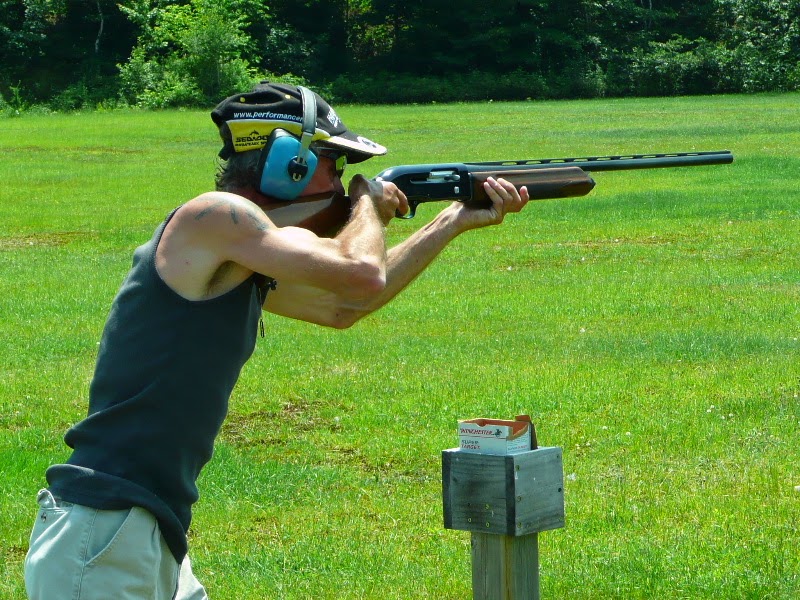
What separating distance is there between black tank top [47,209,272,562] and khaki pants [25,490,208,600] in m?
0.04

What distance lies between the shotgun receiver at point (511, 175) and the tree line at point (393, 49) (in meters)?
47.7

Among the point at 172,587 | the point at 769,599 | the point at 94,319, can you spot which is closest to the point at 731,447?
the point at 769,599

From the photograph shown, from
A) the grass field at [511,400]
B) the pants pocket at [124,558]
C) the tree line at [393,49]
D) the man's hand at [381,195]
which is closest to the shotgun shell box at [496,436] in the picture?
the man's hand at [381,195]

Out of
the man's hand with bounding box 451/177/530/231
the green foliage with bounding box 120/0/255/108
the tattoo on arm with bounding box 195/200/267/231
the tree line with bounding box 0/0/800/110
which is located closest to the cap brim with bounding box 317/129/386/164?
the tattoo on arm with bounding box 195/200/267/231

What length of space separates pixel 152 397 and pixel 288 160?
69 cm

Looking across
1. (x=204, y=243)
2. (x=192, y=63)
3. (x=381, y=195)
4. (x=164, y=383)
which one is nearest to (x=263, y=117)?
(x=204, y=243)

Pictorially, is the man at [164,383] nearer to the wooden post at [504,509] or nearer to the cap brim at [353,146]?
the cap brim at [353,146]

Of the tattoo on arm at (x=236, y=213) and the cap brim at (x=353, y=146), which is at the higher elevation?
the cap brim at (x=353, y=146)

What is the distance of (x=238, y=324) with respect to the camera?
2.99 meters

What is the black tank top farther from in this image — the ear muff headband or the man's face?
the man's face

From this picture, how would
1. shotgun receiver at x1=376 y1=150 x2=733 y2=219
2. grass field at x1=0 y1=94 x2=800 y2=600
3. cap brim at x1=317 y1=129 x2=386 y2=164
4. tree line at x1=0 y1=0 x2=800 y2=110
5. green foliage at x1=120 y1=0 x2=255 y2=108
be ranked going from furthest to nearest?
tree line at x1=0 y1=0 x2=800 y2=110
green foliage at x1=120 y1=0 x2=255 y2=108
grass field at x1=0 y1=94 x2=800 y2=600
shotgun receiver at x1=376 y1=150 x2=733 y2=219
cap brim at x1=317 y1=129 x2=386 y2=164

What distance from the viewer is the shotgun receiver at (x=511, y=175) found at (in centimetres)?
399

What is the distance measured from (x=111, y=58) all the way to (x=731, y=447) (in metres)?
58.4

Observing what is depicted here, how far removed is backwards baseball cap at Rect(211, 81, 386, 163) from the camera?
315 centimetres
